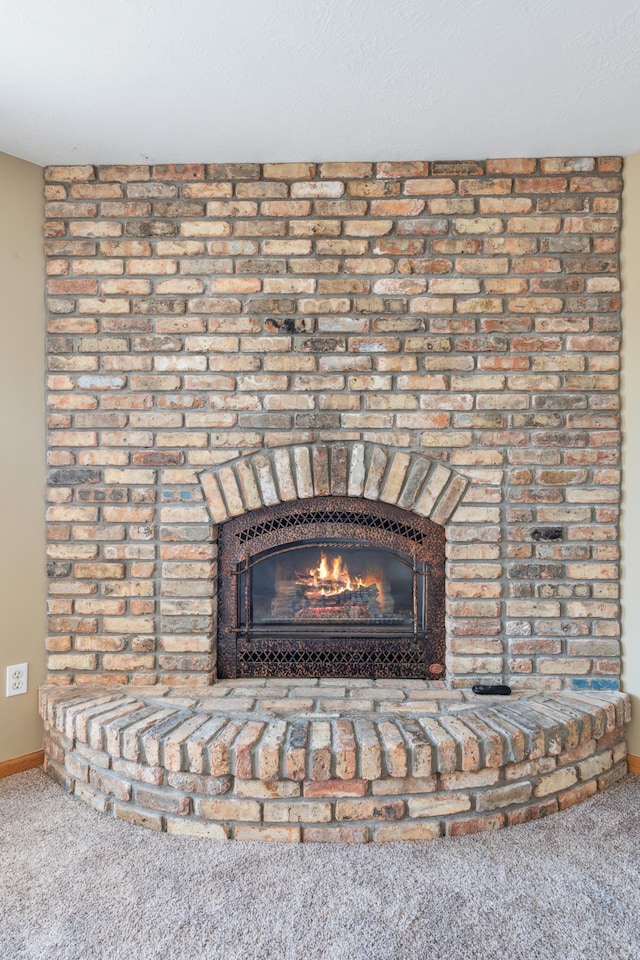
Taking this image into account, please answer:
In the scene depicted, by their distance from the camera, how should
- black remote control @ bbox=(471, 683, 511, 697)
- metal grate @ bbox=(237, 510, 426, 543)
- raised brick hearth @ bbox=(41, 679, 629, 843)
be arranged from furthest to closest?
metal grate @ bbox=(237, 510, 426, 543)
black remote control @ bbox=(471, 683, 511, 697)
raised brick hearth @ bbox=(41, 679, 629, 843)

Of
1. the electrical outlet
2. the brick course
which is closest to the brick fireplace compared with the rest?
the brick course

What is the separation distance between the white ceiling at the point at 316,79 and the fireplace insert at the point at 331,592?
4.53 feet

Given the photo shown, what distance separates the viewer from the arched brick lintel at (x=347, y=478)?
2.28m

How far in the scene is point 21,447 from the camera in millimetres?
2275

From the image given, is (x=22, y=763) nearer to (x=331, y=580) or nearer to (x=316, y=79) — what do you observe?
(x=331, y=580)

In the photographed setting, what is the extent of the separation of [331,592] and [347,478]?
495 mm

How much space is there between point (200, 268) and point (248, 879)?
2.09 m

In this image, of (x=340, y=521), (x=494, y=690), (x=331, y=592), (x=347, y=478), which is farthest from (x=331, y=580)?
(x=494, y=690)

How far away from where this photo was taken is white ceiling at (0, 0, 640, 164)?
156cm

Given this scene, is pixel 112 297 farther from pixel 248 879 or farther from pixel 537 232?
pixel 248 879

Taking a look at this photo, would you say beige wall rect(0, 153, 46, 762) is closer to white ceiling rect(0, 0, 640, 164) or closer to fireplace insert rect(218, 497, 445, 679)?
white ceiling rect(0, 0, 640, 164)

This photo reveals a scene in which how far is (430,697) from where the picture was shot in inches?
85.7

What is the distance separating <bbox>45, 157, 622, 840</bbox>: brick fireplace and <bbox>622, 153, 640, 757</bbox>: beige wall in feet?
0.13

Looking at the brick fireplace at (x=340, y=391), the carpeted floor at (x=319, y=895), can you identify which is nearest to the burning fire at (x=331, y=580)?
the brick fireplace at (x=340, y=391)
